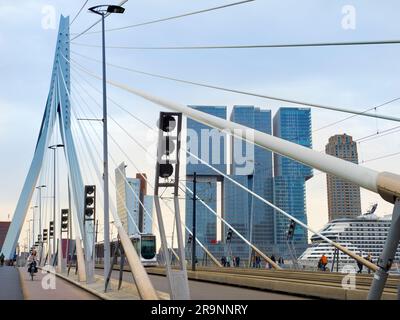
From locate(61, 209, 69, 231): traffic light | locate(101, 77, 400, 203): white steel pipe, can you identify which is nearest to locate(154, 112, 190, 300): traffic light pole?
locate(101, 77, 400, 203): white steel pipe

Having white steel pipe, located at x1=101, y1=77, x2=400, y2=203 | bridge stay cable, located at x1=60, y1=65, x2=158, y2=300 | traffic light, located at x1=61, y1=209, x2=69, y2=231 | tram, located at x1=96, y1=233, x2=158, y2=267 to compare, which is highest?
white steel pipe, located at x1=101, y1=77, x2=400, y2=203

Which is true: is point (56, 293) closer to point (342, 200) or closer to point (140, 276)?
point (140, 276)

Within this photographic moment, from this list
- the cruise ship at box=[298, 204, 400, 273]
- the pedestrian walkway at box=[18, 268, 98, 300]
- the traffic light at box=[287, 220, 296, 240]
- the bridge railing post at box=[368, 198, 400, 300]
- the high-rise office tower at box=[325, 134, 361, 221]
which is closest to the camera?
the bridge railing post at box=[368, 198, 400, 300]

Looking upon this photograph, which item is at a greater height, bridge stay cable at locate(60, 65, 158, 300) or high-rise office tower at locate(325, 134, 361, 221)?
bridge stay cable at locate(60, 65, 158, 300)

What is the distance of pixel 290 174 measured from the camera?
55000 millimetres

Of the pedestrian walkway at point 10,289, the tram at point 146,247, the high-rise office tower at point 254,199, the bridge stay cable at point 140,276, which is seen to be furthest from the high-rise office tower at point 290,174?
the bridge stay cable at point 140,276

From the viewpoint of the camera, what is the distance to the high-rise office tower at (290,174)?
43.2 metres

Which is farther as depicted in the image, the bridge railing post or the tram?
the tram

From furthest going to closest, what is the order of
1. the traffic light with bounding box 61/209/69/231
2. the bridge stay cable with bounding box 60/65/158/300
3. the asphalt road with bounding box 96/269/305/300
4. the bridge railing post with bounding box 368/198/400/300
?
the traffic light with bounding box 61/209/69/231
the asphalt road with bounding box 96/269/305/300
the bridge stay cable with bounding box 60/65/158/300
the bridge railing post with bounding box 368/198/400/300

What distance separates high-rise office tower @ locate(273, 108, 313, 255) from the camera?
142 feet

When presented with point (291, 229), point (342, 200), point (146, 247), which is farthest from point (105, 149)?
point (342, 200)

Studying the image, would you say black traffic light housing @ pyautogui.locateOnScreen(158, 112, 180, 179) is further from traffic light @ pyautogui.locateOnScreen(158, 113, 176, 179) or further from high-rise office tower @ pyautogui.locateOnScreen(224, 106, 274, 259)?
high-rise office tower @ pyautogui.locateOnScreen(224, 106, 274, 259)
